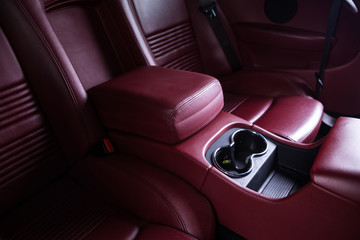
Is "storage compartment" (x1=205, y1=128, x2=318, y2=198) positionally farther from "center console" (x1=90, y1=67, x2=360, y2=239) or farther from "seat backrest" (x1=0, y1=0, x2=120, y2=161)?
"seat backrest" (x1=0, y1=0, x2=120, y2=161)

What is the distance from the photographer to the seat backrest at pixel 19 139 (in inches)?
37.6

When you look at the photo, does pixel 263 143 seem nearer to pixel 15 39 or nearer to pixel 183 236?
pixel 183 236

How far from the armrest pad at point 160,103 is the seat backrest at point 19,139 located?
215 millimetres

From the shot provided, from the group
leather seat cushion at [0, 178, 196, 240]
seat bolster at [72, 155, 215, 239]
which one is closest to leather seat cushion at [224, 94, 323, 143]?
seat bolster at [72, 155, 215, 239]

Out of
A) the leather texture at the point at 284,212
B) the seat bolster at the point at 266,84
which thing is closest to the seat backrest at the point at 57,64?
the leather texture at the point at 284,212

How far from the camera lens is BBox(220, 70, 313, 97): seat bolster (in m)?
1.53

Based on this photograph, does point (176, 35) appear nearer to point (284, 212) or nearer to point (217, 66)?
point (217, 66)

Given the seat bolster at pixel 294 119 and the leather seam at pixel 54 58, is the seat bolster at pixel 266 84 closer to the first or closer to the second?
the seat bolster at pixel 294 119

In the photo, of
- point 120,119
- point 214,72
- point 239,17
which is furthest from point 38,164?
point 239,17

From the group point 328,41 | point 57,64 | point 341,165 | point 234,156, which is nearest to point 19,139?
point 57,64

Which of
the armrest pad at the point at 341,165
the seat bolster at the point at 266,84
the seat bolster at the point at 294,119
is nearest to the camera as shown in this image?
the armrest pad at the point at 341,165

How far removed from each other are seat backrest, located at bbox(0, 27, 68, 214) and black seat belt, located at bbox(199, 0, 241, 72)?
100cm

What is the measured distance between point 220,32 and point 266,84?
389 mm

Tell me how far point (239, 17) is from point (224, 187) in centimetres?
116
